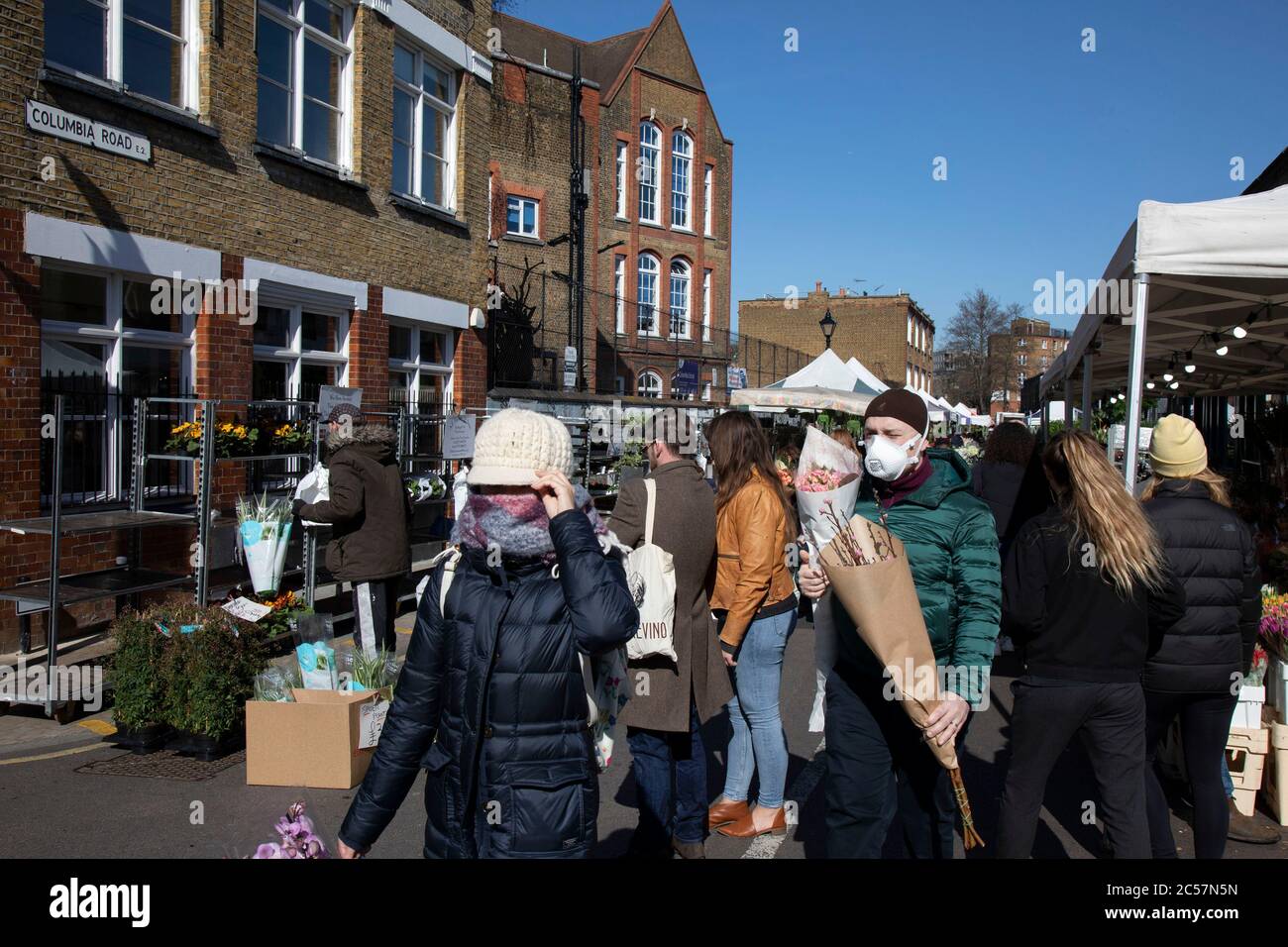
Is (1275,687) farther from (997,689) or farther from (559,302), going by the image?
(559,302)

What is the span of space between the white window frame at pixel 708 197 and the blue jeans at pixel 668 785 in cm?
3347

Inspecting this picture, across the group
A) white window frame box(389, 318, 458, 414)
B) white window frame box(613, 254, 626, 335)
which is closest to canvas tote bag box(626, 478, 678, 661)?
white window frame box(389, 318, 458, 414)

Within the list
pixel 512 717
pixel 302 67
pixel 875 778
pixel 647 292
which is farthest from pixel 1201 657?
pixel 647 292

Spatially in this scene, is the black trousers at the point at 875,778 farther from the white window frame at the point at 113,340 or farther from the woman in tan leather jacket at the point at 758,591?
the white window frame at the point at 113,340

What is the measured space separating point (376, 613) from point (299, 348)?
5615 mm

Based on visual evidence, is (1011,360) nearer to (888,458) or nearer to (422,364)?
(422,364)

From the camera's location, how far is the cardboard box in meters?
5.42

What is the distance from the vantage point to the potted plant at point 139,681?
19.3 feet

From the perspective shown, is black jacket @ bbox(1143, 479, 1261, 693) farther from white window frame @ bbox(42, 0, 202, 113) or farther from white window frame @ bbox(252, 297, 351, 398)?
white window frame @ bbox(252, 297, 351, 398)

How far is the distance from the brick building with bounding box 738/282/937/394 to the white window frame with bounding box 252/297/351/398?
2051 inches

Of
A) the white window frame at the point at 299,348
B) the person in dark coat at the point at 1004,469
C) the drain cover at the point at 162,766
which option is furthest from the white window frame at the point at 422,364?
the person in dark coat at the point at 1004,469

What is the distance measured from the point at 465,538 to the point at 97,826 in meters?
3.49
